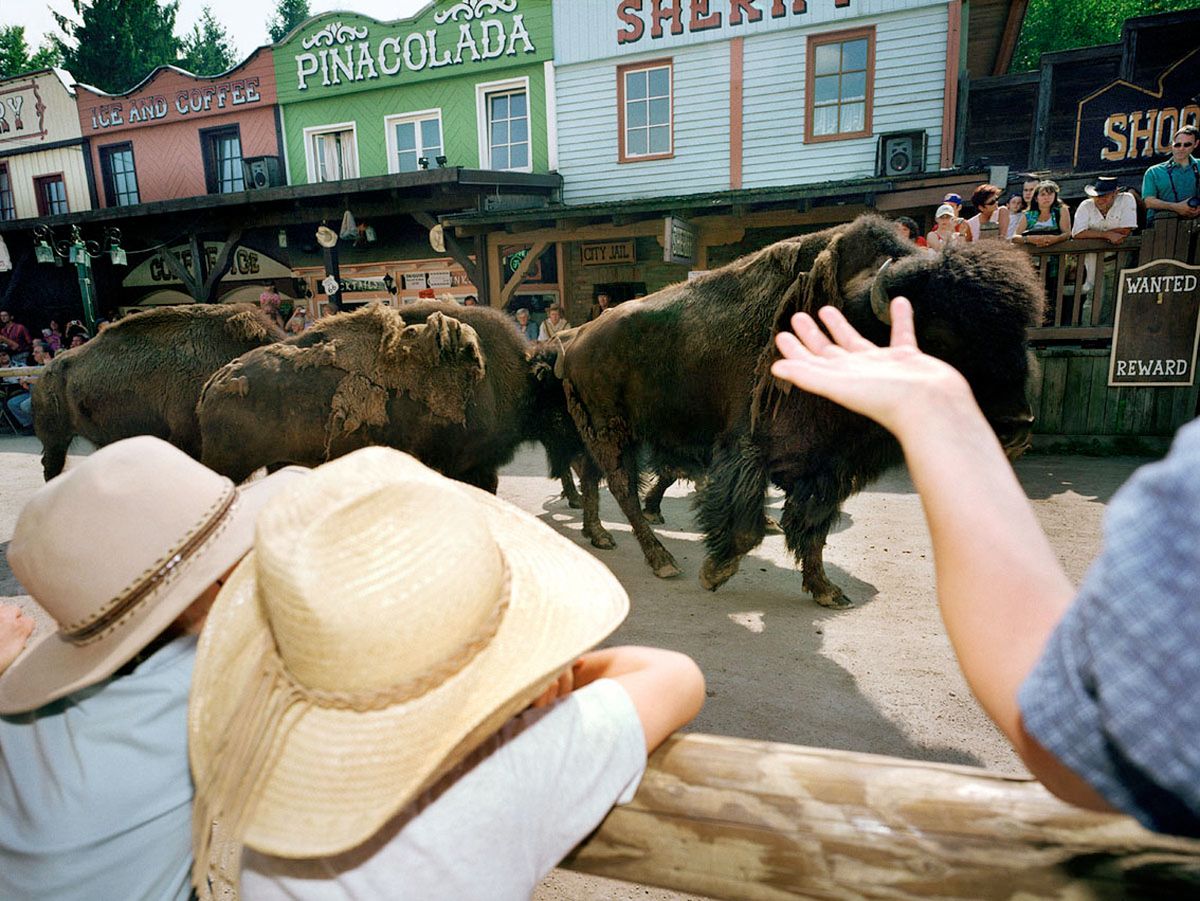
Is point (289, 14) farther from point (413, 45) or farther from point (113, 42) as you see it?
point (413, 45)

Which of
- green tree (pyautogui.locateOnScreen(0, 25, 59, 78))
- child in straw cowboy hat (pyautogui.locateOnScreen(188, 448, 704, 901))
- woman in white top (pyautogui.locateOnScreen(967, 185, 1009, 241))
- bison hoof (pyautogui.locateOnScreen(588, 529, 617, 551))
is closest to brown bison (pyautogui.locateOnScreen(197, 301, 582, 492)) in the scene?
bison hoof (pyautogui.locateOnScreen(588, 529, 617, 551))

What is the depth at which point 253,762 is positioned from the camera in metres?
0.91

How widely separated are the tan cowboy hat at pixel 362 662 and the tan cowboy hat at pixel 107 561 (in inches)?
12.5

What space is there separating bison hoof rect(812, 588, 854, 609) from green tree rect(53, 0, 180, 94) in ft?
120

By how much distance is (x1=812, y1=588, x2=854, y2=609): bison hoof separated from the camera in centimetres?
417

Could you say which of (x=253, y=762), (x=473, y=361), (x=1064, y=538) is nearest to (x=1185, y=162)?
(x=1064, y=538)

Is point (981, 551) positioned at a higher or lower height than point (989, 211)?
lower

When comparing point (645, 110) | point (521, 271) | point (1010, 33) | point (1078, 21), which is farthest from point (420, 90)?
point (1078, 21)

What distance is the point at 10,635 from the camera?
1552 millimetres

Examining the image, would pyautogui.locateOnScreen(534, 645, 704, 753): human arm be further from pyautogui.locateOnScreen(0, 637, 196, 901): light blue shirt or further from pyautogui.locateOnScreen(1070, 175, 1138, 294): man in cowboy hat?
pyautogui.locateOnScreen(1070, 175, 1138, 294): man in cowboy hat

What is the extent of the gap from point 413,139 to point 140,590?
15366mm

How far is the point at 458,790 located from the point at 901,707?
274 cm

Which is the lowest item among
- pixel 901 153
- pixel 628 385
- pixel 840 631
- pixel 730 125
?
pixel 840 631

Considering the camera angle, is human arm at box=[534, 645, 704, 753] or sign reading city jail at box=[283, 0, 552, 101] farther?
sign reading city jail at box=[283, 0, 552, 101]
